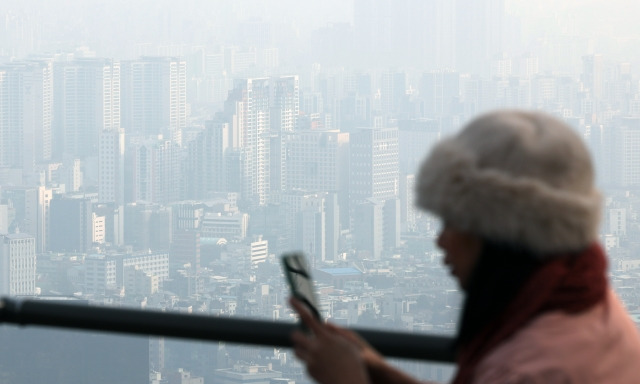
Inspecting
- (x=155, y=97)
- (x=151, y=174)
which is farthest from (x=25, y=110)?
(x=151, y=174)

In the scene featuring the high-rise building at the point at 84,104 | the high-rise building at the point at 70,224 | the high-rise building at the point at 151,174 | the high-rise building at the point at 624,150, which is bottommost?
the high-rise building at the point at 70,224

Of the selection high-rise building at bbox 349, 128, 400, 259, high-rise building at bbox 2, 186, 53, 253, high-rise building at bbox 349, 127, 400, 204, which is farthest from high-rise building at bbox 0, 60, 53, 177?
high-rise building at bbox 349, 128, 400, 259

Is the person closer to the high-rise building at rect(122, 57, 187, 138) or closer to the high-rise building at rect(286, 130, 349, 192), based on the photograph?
the high-rise building at rect(286, 130, 349, 192)

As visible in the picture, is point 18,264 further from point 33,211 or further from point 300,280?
point 300,280

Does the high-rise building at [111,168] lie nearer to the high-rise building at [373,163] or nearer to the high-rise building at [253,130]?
the high-rise building at [253,130]

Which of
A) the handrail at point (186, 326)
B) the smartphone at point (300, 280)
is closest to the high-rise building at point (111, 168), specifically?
the handrail at point (186, 326)

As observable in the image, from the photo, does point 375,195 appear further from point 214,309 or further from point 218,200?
point 214,309
